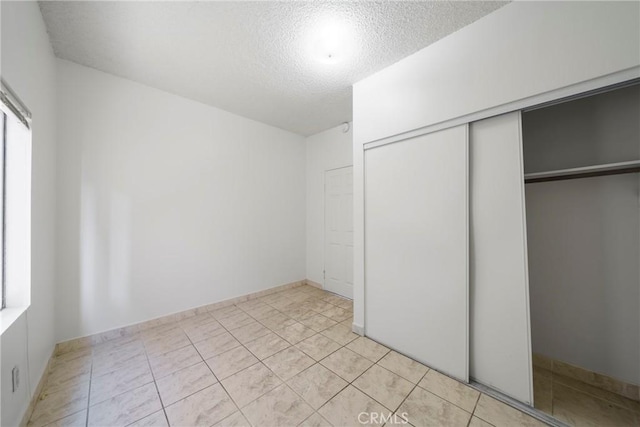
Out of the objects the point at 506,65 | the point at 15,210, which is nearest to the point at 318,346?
the point at 15,210

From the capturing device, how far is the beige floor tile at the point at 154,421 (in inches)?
55.9

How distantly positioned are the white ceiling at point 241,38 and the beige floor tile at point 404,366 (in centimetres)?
287

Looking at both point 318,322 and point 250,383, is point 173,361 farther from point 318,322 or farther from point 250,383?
A: point 318,322

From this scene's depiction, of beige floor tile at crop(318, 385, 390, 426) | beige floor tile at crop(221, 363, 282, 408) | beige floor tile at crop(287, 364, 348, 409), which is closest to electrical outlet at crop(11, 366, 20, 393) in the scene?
beige floor tile at crop(221, 363, 282, 408)

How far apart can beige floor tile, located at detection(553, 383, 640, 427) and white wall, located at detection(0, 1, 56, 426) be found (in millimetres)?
3328

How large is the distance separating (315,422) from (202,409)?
0.79 metres

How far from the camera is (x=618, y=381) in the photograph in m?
1.65

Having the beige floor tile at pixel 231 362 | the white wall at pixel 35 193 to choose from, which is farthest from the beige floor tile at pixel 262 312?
the white wall at pixel 35 193

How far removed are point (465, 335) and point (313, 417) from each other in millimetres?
1289

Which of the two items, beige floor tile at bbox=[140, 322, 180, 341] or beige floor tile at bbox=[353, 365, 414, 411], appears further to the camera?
beige floor tile at bbox=[140, 322, 180, 341]

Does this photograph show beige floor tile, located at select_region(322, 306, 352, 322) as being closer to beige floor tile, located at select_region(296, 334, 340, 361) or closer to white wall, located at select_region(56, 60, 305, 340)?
beige floor tile, located at select_region(296, 334, 340, 361)

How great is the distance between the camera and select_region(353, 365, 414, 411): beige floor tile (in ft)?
5.30

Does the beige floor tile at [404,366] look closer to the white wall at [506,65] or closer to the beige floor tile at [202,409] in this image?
the beige floor tile at [202,409]

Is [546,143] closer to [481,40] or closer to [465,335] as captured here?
[481,40]
